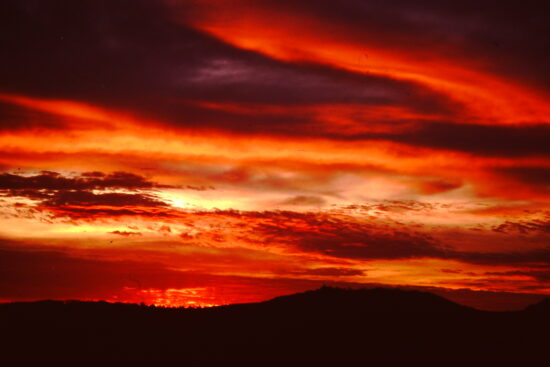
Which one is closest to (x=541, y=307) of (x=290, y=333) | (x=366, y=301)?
(x=366, y=301)

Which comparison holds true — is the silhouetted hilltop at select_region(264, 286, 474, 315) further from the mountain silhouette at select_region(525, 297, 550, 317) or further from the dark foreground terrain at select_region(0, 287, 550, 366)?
the mountain silhouette at select_region(525, 297, 550, 317)

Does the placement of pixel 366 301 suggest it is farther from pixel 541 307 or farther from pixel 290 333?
pixel 541 307

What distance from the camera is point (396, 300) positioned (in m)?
72.1

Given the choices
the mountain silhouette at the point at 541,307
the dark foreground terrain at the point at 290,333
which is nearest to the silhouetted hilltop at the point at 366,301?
the dark foreground terrain at the point at 290,333

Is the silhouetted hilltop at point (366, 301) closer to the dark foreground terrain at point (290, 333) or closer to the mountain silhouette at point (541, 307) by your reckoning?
the dark foreground terrain at point (290, 333)

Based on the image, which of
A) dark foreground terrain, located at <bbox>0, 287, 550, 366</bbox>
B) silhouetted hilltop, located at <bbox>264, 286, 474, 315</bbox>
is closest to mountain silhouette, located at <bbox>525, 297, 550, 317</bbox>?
dark foreground terrain, located at <bbox>0, 287, 550, 366</bbox>

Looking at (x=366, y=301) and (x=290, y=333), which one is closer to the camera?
(x=290, y=333)

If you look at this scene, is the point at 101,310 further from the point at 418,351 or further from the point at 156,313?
the point at 418,351

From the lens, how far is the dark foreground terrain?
201 ft

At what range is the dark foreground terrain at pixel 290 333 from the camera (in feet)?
→ 201

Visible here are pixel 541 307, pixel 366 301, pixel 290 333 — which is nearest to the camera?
pixel 290 333

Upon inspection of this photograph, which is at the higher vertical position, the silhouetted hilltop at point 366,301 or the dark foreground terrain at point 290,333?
the silhouetted hilltop at point 366,301

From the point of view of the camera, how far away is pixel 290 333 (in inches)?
2623

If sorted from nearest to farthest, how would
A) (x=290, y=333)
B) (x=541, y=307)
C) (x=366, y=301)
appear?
(x=290, y=333)
(x=541, y=307)
(x=366, y=301)
